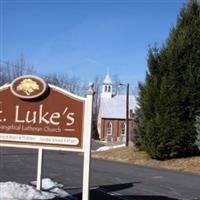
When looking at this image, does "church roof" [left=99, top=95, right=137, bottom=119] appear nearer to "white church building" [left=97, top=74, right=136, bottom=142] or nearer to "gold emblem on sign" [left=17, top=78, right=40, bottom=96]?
"white church building" [left=97, top=74, right=136, bottom=142]

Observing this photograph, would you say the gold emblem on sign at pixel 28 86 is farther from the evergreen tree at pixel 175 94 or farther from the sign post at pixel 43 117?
the evergreen tree at pixel 175 94

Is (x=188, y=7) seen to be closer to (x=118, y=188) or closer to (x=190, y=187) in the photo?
(x=190, y=187)

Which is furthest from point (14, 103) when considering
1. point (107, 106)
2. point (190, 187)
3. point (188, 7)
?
point (107, 106)

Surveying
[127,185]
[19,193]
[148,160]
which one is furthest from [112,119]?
[19,193]

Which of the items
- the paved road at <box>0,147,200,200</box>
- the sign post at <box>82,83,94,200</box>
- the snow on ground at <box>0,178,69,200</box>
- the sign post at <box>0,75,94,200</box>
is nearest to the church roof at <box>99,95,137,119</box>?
the paved road at <box>0,147,200,200</box>

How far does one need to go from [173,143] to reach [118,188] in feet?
39.5

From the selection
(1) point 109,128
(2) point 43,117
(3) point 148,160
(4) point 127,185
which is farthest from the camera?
(1) point 109,128

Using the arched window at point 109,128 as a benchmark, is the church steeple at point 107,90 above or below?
above

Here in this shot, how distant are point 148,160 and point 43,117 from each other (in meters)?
18.1

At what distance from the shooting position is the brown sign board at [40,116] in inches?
367

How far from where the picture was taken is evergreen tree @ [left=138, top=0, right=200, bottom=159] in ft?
84.3

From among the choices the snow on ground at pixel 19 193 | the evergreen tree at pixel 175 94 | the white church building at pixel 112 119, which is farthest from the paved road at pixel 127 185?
the white church building at pixel 112 119

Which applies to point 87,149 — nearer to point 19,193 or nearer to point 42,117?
point 42,117

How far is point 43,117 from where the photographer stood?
31.1 feet
